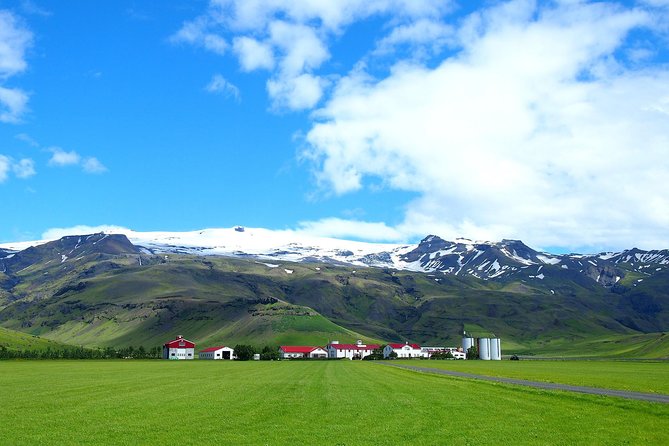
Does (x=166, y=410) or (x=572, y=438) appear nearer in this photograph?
(x=572, y=438)

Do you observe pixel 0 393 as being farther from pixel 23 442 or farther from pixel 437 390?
pixel 437 390

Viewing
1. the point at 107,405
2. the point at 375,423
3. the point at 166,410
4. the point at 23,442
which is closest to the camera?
the point at 23,442

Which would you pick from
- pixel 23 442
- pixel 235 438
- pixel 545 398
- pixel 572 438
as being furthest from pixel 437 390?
pixel 23 442

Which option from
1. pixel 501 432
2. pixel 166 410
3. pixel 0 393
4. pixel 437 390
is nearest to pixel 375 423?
pixel 501 432

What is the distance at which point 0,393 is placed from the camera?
57.7m

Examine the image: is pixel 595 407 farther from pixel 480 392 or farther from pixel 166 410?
pixel 166 410

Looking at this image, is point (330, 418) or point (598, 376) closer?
point (330, 418)

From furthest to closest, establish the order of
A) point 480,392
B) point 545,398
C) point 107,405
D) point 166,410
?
1. point 480,392
2. point 545,398
3. point 107,405
4. point 166,410

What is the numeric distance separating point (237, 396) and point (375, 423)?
68.9ft

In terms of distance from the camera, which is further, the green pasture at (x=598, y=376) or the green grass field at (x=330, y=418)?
the green pasture at (x=598, y=376)

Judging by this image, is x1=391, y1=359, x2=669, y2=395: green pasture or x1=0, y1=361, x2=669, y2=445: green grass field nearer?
x1=0, y1=361, x2=669, y2=445: green grass field

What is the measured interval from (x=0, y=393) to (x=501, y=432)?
1894 inches

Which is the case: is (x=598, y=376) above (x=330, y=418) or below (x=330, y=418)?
below

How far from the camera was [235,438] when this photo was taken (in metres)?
30.4
